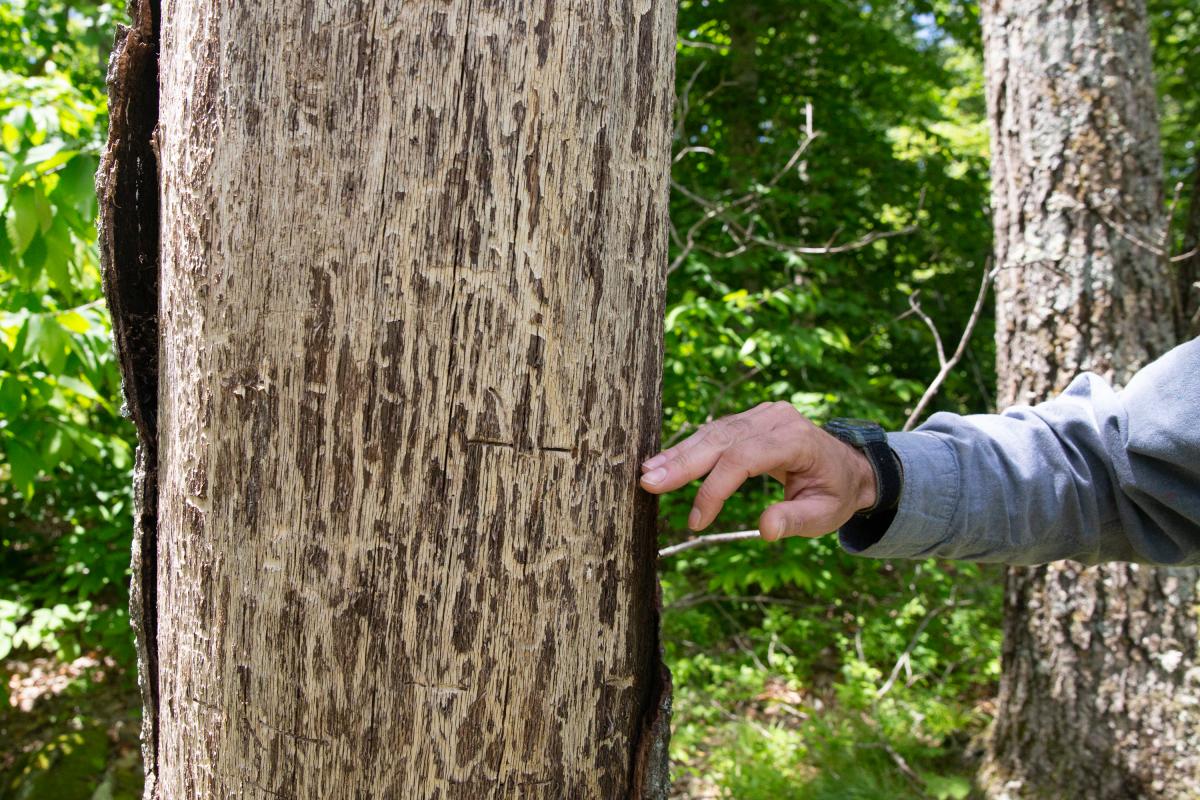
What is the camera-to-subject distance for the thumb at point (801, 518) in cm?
127

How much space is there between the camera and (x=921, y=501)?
54.6 inches

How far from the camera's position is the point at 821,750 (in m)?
3.89

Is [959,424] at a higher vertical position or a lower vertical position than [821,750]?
higher

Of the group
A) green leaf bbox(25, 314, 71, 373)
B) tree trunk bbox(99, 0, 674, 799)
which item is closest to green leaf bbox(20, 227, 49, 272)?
green leaf bbox(25, 314, 71, 373)

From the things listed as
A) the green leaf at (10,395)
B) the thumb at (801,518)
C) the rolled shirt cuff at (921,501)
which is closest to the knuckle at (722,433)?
the thumb at (801,518)

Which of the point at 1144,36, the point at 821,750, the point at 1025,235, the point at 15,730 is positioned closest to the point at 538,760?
the point at 1025,235

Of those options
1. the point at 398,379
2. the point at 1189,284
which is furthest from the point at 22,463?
the point at 1189,284

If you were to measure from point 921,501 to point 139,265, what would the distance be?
1.28 metres

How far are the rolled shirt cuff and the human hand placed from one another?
0.21ft

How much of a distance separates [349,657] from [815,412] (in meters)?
3.57

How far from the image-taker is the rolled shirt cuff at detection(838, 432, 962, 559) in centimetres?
138

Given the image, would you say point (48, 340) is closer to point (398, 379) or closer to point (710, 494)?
point (398, 379)

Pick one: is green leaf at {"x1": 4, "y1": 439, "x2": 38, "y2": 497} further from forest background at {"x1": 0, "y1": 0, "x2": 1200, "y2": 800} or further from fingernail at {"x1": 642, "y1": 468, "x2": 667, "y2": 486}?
fingernail at {"x1": 642, "y1": 468, "x2": 667, "y2": 486}

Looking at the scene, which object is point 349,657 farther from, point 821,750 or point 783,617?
point 783,617
